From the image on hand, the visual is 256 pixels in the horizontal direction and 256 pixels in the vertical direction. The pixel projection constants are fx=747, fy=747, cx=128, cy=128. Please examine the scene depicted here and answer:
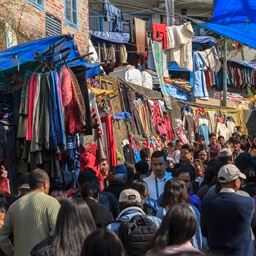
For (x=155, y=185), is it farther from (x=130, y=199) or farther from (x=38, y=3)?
(x=38, y=3)

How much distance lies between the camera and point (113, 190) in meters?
9.66

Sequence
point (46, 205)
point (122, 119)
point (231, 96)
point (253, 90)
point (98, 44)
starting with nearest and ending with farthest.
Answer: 1. point (46, 205)
2. point (122, 119)
3. point (98, 44)
4. point (231, 96)
5. point (253, 90)

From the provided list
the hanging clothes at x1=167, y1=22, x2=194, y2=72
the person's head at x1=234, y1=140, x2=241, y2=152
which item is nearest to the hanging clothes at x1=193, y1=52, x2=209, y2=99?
the hanging clothes at x1=167, y1=22, x2=194, y2=72

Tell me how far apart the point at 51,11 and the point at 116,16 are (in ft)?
27.0

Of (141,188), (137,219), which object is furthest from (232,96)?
(137,219)

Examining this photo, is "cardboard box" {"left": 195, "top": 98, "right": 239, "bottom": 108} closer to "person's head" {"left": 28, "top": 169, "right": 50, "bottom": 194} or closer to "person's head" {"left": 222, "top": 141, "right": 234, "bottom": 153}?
"person's head" {"left": 222, "top": 141, "right": 234, "bottom": 153}

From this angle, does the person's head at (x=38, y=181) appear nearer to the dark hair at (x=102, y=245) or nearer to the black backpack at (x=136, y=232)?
the black backpack at (x=136, y=232)

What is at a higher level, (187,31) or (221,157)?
(187,31)

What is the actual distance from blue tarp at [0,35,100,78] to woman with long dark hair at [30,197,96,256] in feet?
17.9

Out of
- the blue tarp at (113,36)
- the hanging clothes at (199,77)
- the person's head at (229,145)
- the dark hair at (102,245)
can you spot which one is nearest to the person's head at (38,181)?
the dark hair at (102,245)

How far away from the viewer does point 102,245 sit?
4484 mm

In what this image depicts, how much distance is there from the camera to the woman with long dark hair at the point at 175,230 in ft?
17.6

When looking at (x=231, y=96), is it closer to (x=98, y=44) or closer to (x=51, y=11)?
(x=98, y=44)

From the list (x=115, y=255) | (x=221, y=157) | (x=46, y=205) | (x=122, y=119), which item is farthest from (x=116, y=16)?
(x=115, y=255)
